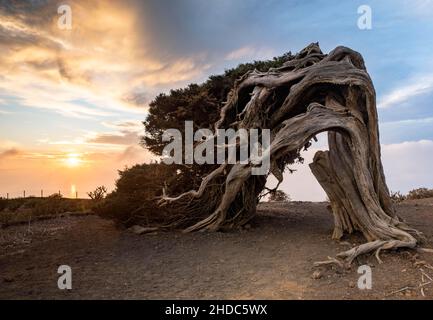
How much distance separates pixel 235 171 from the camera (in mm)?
10359

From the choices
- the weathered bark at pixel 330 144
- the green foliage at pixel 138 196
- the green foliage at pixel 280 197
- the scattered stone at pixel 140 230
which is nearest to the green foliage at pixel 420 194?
the green foliage at pixel 280 197

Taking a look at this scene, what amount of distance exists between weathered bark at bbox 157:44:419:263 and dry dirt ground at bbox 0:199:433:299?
1.75 ft

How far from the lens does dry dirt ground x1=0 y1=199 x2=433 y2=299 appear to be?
6.74 m

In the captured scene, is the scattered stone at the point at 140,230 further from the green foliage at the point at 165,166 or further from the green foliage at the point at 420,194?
the green foliage at the point at 420,194

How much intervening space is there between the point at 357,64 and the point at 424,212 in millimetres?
6282

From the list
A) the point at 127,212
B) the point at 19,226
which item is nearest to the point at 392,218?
the point at 127,212

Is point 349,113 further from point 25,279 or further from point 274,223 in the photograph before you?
point 25,279

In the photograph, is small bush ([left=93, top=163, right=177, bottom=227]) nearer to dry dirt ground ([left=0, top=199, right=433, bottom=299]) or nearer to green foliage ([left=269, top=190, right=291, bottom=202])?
dry dirt ground ([left=0, top=199, right=433, bottom=299])

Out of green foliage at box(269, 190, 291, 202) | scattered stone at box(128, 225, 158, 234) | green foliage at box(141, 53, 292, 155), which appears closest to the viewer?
scattered stone at box(128, 225, 158, 234)

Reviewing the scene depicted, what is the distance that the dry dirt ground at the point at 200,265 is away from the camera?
6.74 metres

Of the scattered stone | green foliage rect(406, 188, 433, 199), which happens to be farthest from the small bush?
green foliage rect(406, 188, 433, 199)

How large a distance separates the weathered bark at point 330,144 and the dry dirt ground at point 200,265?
1.75 feet

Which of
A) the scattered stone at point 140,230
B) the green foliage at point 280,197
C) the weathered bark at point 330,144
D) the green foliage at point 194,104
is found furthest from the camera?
the green foliage at point 280,197

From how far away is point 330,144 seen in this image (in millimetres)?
10023
